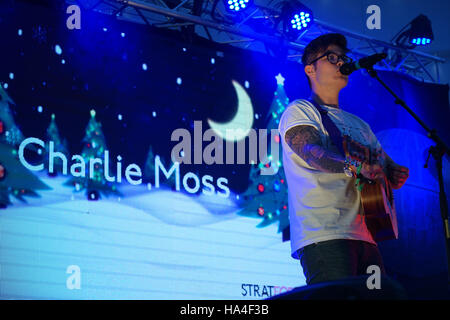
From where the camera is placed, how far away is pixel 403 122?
683 centimetres

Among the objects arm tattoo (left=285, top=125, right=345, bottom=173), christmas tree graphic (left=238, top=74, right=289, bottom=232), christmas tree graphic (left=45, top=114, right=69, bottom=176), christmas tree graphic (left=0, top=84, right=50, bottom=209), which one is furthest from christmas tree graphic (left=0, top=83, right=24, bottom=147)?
arm tattoo (left=285, top=125, right=345, bottom=173)

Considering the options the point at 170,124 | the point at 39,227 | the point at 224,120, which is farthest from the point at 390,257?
the point at 39,227

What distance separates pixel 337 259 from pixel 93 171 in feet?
8.70

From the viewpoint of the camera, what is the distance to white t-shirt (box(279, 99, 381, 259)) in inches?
106

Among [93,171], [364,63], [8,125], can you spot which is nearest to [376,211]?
[364,63]

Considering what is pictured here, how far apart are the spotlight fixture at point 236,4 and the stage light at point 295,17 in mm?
440

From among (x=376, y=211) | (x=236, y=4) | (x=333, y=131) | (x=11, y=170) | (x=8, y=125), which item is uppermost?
(x=236, y=4)

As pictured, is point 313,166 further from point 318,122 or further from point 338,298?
point 338,298

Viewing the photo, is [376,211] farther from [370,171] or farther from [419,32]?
[419,32]

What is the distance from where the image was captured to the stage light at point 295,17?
5988 millimetres

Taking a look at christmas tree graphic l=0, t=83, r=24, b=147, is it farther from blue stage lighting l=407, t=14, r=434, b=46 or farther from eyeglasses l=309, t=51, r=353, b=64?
blue stage lighting l=407, t=14, r=434, b=46

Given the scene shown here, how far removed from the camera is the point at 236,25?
5.95 metres
